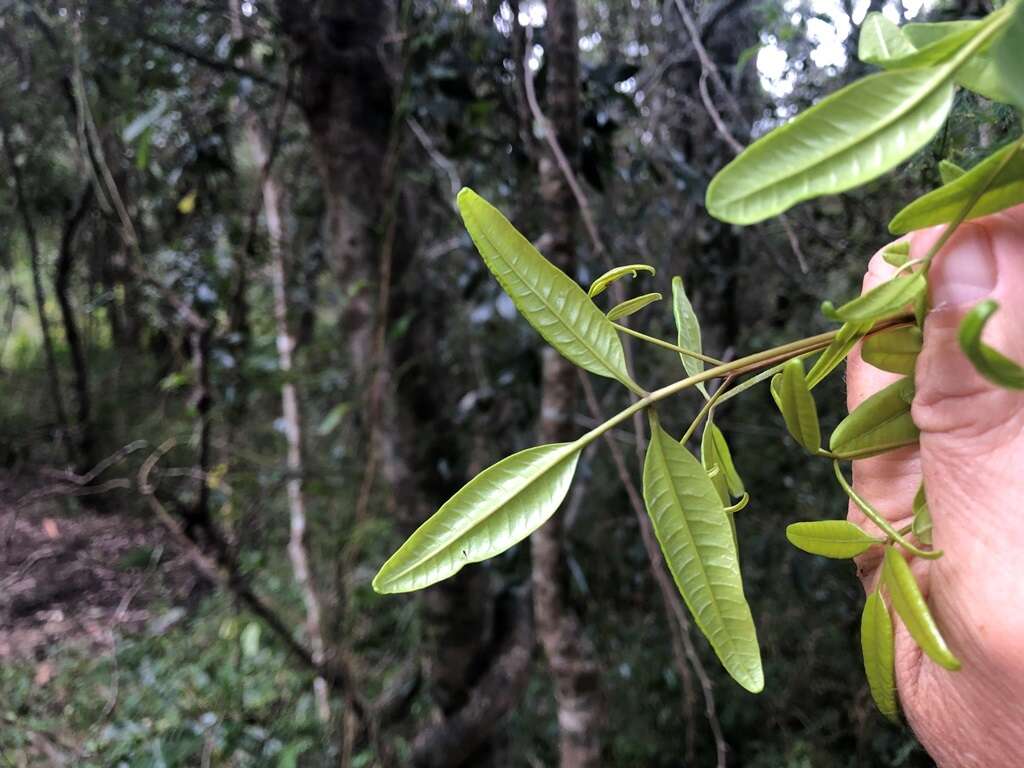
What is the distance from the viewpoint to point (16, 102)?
7.96 ft

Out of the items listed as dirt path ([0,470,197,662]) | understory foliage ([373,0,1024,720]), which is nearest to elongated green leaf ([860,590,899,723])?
understory foliage ([373,0,1024,720])

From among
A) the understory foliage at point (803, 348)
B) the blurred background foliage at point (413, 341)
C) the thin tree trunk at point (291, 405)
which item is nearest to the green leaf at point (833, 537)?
the understory foliage at point (803, 348)

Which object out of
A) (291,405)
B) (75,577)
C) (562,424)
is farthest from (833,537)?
(75,577)

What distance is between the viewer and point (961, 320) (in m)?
0.29

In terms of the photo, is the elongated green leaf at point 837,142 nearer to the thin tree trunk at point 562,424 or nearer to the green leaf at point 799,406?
the green leaf at point 799,406

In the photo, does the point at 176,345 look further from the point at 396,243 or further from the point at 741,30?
the point at 741,30

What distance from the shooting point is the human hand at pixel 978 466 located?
0.97 feet

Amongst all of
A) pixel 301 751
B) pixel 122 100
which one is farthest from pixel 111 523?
pixel 122 100

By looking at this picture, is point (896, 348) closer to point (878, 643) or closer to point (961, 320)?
point (961, 320)

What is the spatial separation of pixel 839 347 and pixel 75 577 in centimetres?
346

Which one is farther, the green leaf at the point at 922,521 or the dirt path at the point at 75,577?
the dirt path at the point at 75,577

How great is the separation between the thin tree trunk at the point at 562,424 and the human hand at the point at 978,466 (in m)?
0.66

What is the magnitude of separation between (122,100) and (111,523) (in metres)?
2.56

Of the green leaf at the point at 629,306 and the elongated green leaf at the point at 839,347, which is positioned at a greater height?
the green leaf at the point at 629,306
